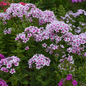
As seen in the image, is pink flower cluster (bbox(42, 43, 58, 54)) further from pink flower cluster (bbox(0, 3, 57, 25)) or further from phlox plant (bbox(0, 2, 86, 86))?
pink flower cluster (bbox(0, 3, 57, 25))

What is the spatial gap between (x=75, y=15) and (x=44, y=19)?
79.0 inches

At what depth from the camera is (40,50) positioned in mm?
3193

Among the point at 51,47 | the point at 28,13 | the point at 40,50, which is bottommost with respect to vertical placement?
the point at 40,50

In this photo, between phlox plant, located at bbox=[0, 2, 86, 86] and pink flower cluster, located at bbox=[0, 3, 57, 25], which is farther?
pink flower cluster, located at bbox=[0, 3, 57, 25]

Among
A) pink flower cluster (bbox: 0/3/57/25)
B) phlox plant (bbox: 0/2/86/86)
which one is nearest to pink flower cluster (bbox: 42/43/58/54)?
phlox plant (bbox: 0/2/86/86)

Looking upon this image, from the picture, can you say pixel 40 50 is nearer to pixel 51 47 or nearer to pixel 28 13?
pixel 51 47

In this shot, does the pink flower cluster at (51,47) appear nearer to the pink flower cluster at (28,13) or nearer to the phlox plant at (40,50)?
the phlox plant at (40,50)

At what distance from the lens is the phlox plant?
104 inches

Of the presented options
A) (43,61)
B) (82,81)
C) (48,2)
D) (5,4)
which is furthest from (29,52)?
(48,2)

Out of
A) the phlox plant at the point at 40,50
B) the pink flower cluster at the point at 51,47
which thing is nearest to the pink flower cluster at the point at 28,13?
the phlox plant at the point at 40,50

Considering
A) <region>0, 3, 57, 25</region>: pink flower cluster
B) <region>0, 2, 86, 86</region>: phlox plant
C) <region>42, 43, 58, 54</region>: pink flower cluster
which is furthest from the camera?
<region>0, 3, 57, 25</region>: pink flower cluster

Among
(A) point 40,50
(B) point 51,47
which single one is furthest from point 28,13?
(B) point 51,47

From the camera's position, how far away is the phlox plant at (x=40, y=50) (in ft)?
8.64

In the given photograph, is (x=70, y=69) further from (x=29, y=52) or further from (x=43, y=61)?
(x=29, y=52)
